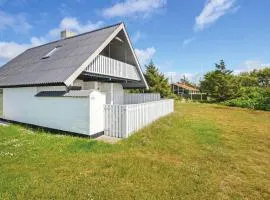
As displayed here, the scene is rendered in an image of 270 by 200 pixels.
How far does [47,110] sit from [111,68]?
470 cm

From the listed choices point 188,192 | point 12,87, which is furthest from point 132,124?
point 12,87

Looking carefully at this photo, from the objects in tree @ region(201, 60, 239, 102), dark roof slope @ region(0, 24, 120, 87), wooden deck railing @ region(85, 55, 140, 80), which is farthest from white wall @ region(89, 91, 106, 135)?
tree @ region(201, 60, 239, 102)

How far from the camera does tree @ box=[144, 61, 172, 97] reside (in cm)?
2895

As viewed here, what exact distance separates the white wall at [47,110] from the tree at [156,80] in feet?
62.4

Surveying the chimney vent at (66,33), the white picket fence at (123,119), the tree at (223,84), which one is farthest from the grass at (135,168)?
the tree at (223,84)

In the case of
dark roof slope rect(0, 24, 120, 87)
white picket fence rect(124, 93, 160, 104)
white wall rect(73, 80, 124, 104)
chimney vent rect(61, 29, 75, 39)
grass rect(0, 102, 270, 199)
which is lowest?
grass rect(0, 102, 270, 199)

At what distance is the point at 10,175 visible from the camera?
4863 millimetres

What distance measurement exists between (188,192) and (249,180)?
1.73m

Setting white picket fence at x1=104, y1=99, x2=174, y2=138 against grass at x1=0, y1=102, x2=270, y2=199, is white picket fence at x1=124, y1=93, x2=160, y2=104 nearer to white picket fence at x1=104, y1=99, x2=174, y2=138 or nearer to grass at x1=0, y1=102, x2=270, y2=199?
white picket fence at x1=104, y1=99, x2=174, y2=138

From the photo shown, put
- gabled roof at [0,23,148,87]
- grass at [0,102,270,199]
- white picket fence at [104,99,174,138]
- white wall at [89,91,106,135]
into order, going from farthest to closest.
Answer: gabled roof at [0,23,148,87] → white picket fence at [104,99,174,138] → white wall at [89,91,106,135] → grass at [0,102,270,199]

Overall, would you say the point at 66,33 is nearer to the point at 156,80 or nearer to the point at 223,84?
the point at 156,80

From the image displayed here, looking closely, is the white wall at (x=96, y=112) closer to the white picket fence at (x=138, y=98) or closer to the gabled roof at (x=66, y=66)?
the gabled roof at (x=66, y=66)

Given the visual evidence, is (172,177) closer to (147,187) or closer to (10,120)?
(147,187)

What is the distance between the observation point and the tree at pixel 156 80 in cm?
2895
